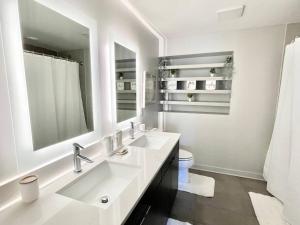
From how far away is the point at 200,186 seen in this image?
243 centimetres

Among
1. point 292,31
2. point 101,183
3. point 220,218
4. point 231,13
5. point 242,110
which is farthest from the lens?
point 242,110

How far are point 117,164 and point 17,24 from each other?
3.48 feet

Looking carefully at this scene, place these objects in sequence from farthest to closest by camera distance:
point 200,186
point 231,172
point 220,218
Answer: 1. point 231,172
2. point 200,186
3. point 220,218

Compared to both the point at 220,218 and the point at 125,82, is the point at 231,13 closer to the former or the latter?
the point at 125,82

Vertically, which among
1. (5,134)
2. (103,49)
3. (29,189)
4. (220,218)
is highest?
(103,49)

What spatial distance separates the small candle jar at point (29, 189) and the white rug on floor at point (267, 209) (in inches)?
84.2

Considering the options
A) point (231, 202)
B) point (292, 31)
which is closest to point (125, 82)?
point (231, 202)

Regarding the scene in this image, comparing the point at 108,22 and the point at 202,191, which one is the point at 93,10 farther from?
the point at 202,191

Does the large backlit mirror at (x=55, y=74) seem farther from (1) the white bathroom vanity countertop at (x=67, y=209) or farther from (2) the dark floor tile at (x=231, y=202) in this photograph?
(2) the dark floor tile at (x=231, y=202)

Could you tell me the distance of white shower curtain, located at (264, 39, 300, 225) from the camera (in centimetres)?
169

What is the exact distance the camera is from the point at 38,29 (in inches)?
37.9

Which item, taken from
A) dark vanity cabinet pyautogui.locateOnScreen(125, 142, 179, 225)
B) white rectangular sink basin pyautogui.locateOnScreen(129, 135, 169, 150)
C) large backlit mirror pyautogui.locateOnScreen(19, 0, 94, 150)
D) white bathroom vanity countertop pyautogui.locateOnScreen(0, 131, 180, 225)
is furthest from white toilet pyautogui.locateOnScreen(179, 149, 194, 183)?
large backlit mirror pyautogui.locateOnScreen(19, 0, 94, 150)

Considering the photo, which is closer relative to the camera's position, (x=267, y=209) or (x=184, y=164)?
(x=267, y=209)

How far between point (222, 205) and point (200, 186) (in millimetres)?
411
